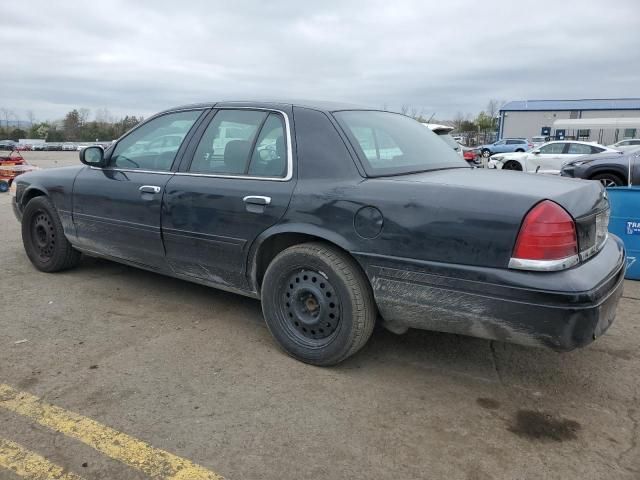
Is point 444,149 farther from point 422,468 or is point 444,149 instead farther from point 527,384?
point 422,468

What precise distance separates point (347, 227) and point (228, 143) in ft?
4.06

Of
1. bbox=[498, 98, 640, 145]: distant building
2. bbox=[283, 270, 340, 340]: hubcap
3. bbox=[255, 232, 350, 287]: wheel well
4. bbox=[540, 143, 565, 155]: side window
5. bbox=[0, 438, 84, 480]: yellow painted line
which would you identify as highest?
bbox=[498, 98, 640, 145]: distant building

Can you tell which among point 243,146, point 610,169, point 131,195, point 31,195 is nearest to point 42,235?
point 31,195

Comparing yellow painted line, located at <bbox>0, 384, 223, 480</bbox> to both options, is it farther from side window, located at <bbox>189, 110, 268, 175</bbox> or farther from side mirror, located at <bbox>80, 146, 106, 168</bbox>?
side mirror, located at <bbox>80, 146, 106, 168</bbox>

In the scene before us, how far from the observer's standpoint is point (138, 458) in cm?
229

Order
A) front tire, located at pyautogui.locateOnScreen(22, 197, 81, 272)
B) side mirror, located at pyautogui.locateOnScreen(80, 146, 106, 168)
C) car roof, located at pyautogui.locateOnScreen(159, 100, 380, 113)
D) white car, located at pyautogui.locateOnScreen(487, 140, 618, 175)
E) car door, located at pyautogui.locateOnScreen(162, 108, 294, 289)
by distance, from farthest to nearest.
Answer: white car, located at pyautogui.locateOnScreen(487, 140, 618, 175) → front tire, located at pyautogui.locateOnScreen(22, 197, 81, 272) → side mirror, located at pyautogui.locateOnScreen(80, 146, 106, 168) → car roof, located at pyautogui.locateOnScreen(159, 100, 380, 113) → car door, located at pyautogui.locateOnScreen(162, 108, 294, 289)

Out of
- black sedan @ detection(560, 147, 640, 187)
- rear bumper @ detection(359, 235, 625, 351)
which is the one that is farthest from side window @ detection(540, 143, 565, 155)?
rear bumper @ detection(359, 235, 625, 351)

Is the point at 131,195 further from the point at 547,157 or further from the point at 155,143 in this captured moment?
the point at 547,157

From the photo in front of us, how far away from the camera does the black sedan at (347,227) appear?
2469 mm

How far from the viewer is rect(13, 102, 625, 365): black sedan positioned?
247 centimetres

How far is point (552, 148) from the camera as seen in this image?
17984mm

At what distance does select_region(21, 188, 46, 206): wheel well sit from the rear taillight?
14.2ft

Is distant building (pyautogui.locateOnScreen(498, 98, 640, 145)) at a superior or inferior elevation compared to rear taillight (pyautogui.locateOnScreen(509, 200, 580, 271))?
superior

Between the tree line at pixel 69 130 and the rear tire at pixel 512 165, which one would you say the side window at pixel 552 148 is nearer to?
the rear tire at pixel 512 165
